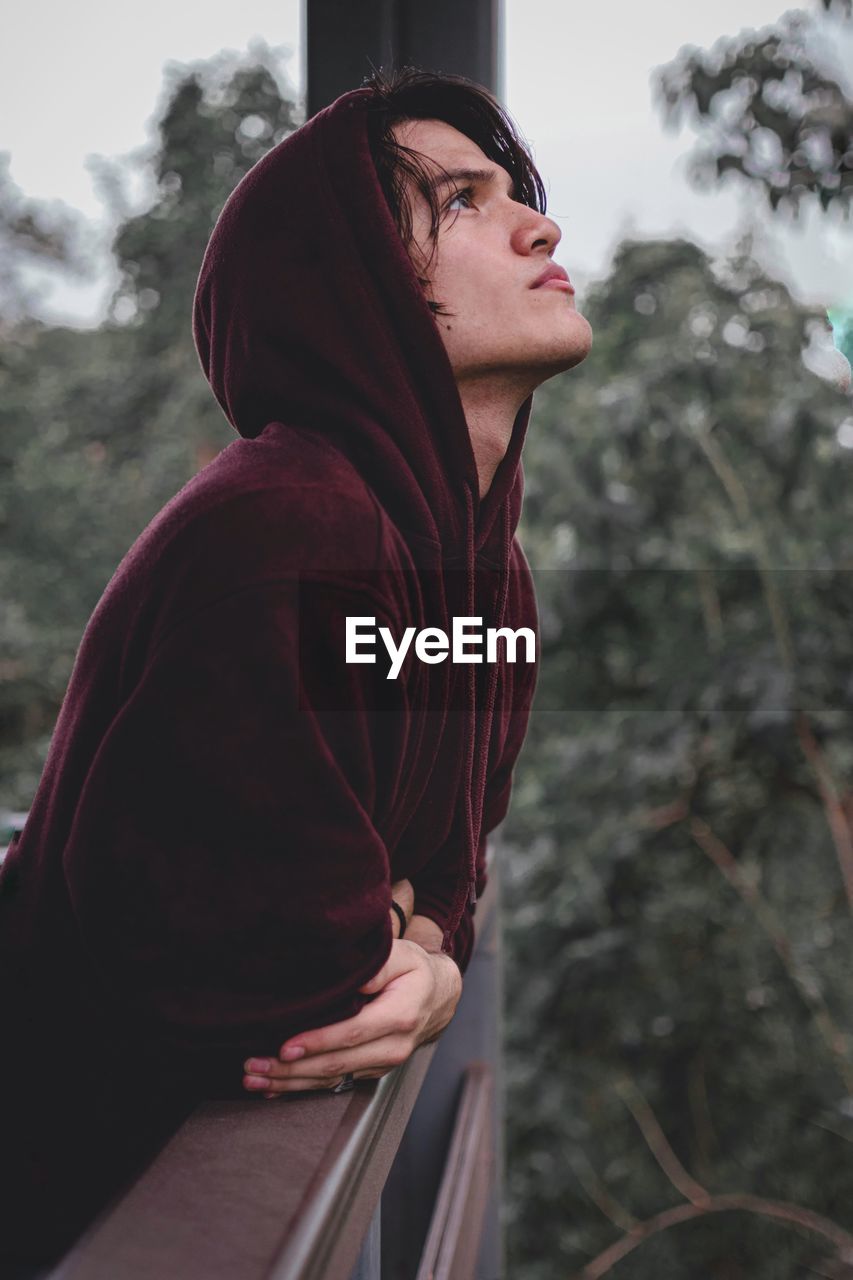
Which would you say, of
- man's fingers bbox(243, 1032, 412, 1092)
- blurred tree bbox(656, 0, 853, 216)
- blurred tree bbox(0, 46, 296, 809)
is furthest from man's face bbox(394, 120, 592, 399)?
blurred tree bbox(0, 46, 296, 809)

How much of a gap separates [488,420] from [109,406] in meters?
1.70

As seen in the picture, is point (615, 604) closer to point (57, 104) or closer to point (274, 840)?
point (57, 104)

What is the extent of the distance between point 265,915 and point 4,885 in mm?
246

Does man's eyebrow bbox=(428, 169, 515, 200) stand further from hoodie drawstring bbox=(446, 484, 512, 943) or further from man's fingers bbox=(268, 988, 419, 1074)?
man's fingers bbox=(268, 988, 419, 1074)

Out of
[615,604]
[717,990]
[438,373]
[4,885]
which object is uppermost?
[438,373]

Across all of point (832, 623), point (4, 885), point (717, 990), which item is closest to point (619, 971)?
point (717, 990)

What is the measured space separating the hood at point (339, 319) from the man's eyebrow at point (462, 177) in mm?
57

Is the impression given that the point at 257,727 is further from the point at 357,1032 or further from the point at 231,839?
the point at 357,1032

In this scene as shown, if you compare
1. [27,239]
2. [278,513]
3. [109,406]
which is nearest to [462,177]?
[278,513]

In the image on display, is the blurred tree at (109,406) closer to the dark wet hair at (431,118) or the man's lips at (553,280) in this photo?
the dark wet hair at (431,118)

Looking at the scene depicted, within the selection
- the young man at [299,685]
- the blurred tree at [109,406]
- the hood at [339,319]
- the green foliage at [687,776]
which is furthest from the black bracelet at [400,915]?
the blurred tree at [109,406]

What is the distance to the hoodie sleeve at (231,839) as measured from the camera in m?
0.61

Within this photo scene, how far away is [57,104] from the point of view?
1.57 metres

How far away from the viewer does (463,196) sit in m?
0.81
